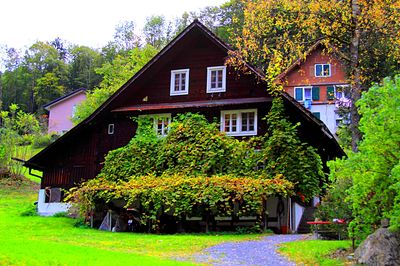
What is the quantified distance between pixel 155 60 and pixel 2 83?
234 ft

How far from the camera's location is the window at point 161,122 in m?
26.0


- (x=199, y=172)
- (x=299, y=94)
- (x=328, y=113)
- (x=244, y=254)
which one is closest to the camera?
(x=244, y=254)

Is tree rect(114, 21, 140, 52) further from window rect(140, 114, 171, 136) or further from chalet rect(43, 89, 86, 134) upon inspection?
window rect(140, 114, 171, 136)

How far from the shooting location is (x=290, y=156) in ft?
72.5

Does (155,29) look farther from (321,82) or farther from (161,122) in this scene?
(161,122)

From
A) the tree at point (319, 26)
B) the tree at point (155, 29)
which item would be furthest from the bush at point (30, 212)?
the tree at point (155, 29)

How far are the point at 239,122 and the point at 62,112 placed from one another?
173ft

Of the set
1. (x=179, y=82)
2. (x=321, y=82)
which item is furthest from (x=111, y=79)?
(x=179, y=82)

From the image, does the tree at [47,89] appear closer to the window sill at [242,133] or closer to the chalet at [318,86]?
the chalet at [318,86]

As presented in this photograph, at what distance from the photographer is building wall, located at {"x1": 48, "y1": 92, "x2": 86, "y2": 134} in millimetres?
72438

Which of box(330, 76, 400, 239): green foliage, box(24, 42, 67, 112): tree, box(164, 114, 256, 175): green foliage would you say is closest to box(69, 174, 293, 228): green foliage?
box(164, 114, 256, 175): green foliage

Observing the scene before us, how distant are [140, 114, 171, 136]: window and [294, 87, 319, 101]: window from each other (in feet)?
74.0

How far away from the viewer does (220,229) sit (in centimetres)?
2222

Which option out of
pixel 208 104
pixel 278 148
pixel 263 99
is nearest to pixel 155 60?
pixel 208 104
